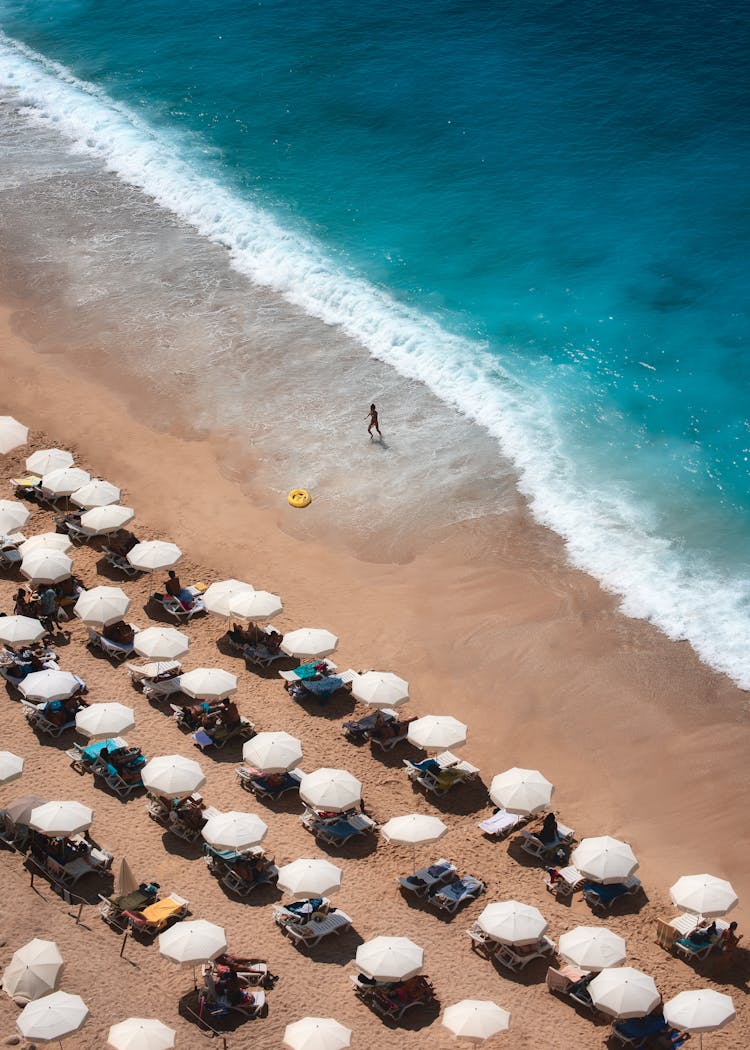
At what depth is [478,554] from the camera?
108 feet

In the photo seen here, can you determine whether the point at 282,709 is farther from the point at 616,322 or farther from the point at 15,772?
the point at 616,322

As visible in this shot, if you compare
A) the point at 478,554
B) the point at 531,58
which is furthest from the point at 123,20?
the point at 478,554

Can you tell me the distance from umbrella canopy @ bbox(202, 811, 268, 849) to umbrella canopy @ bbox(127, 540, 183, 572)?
8.82 m

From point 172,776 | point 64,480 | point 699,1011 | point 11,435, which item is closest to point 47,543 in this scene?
point 64,480

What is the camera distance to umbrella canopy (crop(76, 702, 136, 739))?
25000mm

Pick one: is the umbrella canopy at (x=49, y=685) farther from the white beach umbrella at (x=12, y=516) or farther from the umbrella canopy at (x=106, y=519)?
the white beach umbrella at (x=12, y=516)

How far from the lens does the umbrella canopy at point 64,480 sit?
32719 millimetres

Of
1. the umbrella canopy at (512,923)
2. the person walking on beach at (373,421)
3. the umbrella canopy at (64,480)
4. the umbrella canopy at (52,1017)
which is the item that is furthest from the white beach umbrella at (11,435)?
the umbrella canopy at (512,923)

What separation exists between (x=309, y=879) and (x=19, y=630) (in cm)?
980

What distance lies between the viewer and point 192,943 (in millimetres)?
20312

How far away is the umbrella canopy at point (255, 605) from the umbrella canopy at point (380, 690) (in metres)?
2.94

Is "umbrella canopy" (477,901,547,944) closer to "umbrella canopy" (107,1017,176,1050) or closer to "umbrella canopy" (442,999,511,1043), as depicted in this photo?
"umbrella canopy" (442,999,511,1043)

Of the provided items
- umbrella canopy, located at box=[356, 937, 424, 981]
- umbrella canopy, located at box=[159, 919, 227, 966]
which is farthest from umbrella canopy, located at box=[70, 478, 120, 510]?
umbrella canopy, located at box=[356, 937, 424, 981]

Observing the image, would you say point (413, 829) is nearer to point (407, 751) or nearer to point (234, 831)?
point (407, 751)
